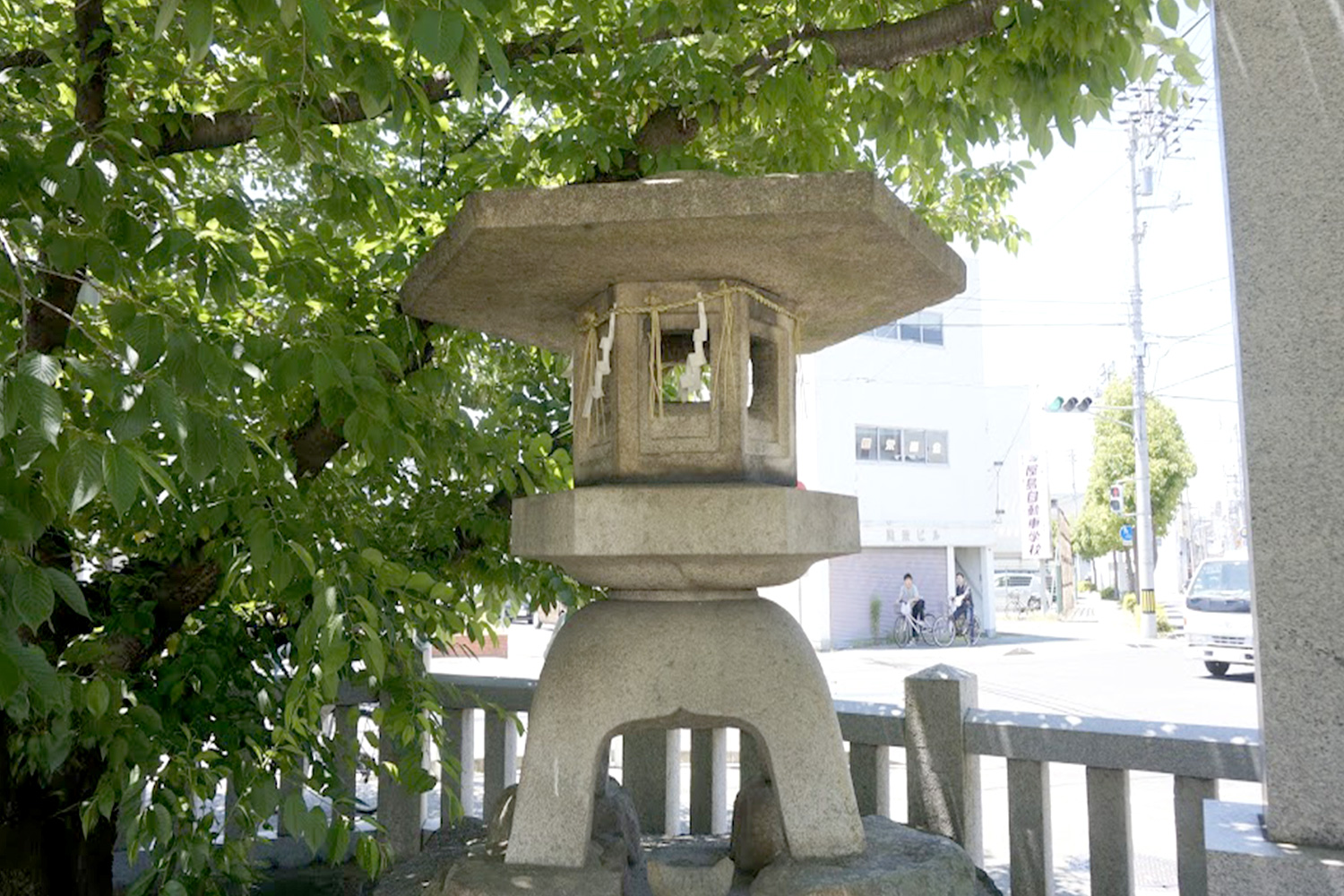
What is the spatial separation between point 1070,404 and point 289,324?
25.1 m

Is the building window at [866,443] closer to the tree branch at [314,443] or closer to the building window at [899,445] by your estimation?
the building window at [899,445]

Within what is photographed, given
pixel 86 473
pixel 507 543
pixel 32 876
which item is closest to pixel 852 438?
pixel 507 543

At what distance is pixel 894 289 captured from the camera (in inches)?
132

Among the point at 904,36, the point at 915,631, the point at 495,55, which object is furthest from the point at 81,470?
the point at 915,631

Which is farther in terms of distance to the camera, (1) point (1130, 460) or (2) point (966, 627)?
(1) point (1130, 460)

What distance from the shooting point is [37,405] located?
154 centimetres

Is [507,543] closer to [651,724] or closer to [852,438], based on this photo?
[651,724]

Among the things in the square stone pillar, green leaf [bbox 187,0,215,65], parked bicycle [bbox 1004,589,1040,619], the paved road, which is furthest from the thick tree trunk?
parked bicycle [bbox 1004,589,1040,619]

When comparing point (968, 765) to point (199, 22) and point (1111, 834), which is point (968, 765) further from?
point (199, 22)

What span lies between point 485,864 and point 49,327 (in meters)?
2.00

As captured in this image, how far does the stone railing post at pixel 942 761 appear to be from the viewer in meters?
3.94

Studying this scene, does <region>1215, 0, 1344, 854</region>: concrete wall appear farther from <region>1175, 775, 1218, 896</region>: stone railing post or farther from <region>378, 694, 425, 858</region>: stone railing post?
<region>378, 694, 425, 858</region>: stone railing post

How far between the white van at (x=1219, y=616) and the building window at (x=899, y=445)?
27.1 feet

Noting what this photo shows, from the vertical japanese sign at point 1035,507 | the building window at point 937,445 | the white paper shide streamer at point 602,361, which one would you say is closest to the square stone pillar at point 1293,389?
the white paper shide streamer at point 602,361
